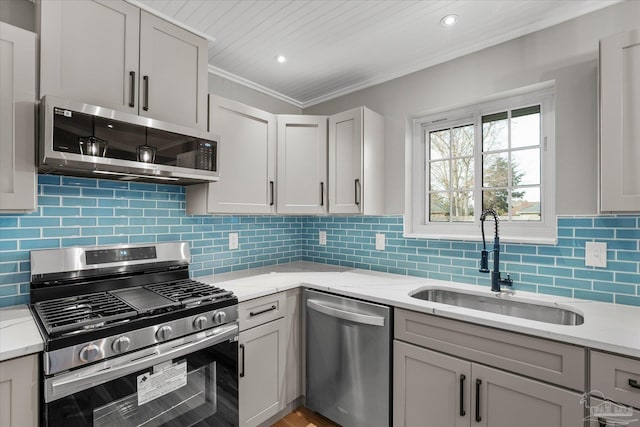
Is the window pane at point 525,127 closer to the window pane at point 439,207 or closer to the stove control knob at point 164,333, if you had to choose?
the window pane at point 439,207

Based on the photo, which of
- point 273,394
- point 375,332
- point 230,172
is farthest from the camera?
point 230,172

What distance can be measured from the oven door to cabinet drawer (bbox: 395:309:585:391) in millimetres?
967

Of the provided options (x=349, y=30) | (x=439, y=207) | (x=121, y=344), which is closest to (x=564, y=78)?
(x=439, y=207)

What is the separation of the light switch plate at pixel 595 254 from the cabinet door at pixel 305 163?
1624mm

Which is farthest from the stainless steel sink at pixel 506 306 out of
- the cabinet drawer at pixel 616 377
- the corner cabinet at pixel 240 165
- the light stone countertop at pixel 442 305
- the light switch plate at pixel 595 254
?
the corner cabinet at pixel 240 165

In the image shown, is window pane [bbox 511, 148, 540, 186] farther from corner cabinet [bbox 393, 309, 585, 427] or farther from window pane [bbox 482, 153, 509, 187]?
corner cabinet [bbox 393, 309, 585, 427]

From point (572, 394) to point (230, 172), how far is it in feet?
6.86

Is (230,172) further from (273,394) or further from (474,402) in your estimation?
(474,402)

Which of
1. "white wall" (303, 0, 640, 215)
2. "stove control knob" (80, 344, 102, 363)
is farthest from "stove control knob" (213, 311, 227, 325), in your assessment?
"white wall" (303, 0, 640, 215)

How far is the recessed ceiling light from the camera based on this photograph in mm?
1756

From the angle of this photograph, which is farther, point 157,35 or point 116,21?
point 157,35

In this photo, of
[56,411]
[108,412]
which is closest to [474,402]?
[108,412]

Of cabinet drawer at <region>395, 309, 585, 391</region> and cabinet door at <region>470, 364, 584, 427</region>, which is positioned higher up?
cabinet drawer at <region>395, 309, 585, 391</region>

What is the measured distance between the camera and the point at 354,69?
2.42 meters
